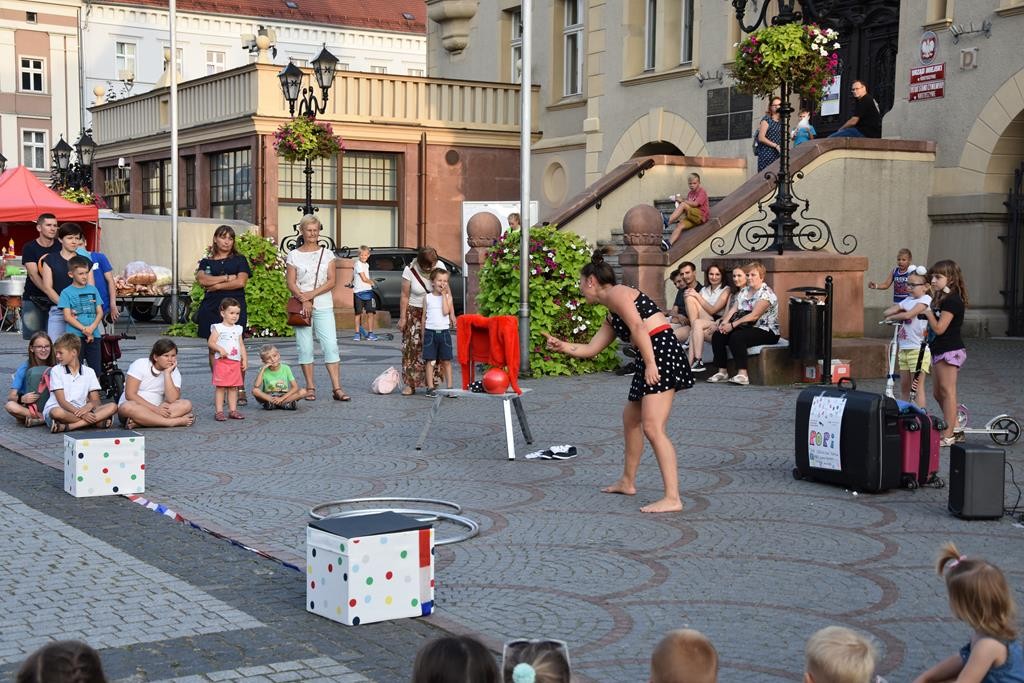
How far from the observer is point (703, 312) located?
1662cm

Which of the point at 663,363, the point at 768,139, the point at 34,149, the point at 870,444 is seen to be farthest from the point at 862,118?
the point at 34,149

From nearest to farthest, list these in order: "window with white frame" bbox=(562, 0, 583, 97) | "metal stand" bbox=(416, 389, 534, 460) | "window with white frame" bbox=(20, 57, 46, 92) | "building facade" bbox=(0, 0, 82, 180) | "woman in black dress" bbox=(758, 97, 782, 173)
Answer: "metal stand" bbox=(416, 389, 534, 460), "woman in black dress" bbox=(758, 97, 782, 173), "window with white frame" bbox=(562, 0, 583, 97), "building facade" bbox=(0, 0, 82, 180), "window with white frame" bbox=(20, 57, 46, 92)

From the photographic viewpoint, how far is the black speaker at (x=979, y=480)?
323 inches

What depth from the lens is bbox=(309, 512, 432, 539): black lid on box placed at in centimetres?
600

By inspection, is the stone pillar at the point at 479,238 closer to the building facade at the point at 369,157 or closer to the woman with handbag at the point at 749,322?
the woman with handbag at the point at 749,322

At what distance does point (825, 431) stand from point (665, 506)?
4.89 ft

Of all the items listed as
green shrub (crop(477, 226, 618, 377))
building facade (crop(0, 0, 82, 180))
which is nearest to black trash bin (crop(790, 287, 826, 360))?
green shrub (crop(477, 226, 618, 377))

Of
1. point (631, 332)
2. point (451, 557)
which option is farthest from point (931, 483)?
point (451, 557)

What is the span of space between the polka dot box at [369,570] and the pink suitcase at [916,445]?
13.9 ft

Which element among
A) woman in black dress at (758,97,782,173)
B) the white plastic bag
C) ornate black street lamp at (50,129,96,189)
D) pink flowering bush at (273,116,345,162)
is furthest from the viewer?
ornate black street lamp at (50,129,96,189)

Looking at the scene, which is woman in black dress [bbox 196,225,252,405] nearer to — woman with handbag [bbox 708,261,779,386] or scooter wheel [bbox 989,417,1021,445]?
woman with handbag [bbox 708,261,779,386]

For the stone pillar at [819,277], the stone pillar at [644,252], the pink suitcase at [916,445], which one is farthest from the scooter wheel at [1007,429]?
the stone pillar at [644,252]

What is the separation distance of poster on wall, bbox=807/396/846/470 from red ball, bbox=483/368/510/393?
235 cm

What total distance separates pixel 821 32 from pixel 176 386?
9434 millimetres
